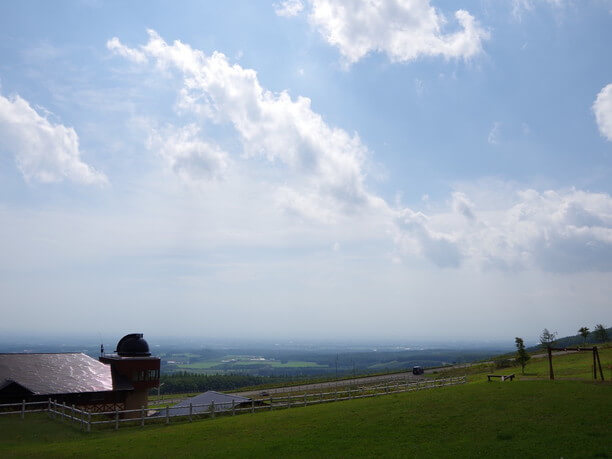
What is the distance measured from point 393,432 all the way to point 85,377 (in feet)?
114

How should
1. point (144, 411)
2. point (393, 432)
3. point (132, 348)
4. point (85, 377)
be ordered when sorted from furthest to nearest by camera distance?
1. point (132, 348)
2. point (85, 377)
3. point (144, 411)
4. point (393, 432)

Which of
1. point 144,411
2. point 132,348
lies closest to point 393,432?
point 144,411

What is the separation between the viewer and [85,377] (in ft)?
147

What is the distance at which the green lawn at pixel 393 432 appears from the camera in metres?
19.3

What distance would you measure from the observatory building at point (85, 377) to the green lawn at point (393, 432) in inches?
301

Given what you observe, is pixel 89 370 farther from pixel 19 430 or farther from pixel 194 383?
pixel 194 383

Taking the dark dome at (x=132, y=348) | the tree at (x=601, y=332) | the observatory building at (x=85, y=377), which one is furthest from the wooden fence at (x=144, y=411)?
the tree at (x=601, y=332)

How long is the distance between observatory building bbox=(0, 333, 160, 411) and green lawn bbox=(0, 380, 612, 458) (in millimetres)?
7653

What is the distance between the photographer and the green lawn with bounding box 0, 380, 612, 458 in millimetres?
19281

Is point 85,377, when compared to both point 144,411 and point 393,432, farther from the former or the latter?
point 393,432

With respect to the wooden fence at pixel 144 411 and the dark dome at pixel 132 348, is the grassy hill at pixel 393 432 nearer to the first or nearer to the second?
the wooden fence at pixel 144 411

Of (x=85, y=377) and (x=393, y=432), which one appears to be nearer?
(x=393, y=432)

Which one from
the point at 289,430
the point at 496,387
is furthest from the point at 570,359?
the point at 289,430

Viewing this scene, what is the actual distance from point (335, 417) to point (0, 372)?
32.0 m
